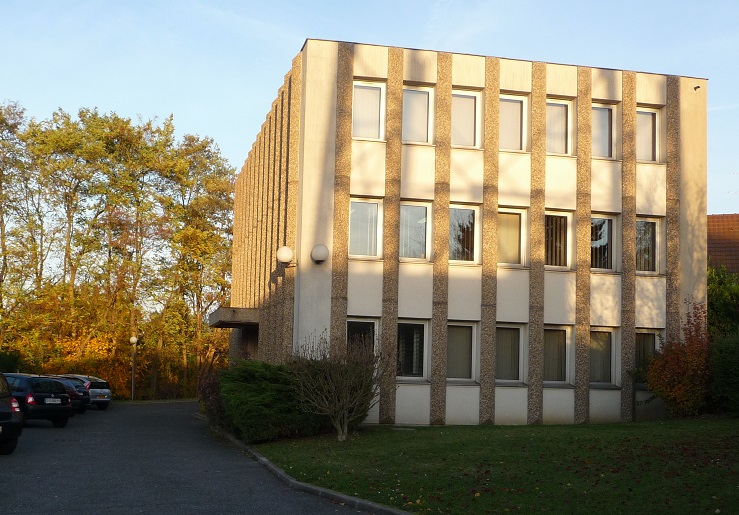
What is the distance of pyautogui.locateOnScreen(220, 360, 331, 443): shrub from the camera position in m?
20.1

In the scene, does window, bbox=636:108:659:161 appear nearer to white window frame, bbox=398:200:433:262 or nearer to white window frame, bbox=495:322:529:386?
white window frame, bbox=495:322:529:386

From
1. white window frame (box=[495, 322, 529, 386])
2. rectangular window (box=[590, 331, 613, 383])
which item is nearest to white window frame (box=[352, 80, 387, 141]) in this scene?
white window frame (box=[495, 322, 529, 386])

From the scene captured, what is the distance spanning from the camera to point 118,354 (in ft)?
182

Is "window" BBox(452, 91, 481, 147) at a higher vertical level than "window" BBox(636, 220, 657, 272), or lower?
higher

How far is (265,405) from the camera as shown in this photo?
2031 cm

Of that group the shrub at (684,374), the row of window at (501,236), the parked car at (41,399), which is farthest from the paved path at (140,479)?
the shrub at (684,374)

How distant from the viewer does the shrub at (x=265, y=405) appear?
20141 millimetres

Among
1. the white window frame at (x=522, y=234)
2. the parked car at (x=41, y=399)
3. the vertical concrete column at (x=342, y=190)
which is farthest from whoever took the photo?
the parked car at (x=41, y=399)

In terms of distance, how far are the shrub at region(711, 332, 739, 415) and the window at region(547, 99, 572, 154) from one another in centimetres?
662

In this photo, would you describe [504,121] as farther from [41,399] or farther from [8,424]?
[41,399]

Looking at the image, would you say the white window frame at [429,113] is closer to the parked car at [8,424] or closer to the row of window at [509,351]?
the row of window at [509,351]

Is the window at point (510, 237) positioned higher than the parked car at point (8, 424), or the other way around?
the window at point (510, 237)

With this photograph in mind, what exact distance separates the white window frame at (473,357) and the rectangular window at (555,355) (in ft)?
6.54

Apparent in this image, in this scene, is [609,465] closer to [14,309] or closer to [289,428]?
[289,428]
